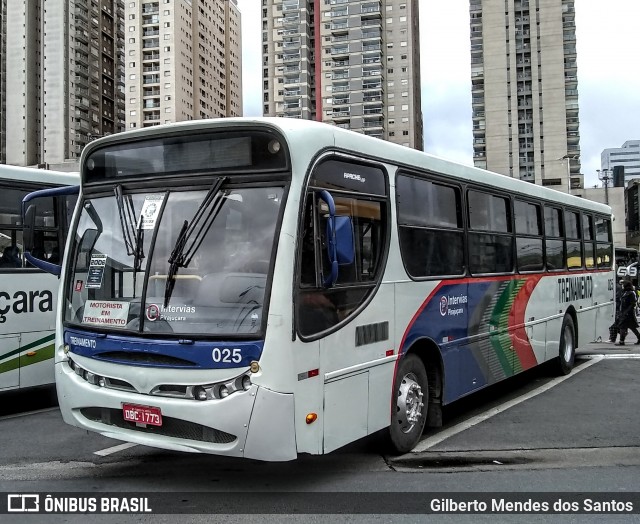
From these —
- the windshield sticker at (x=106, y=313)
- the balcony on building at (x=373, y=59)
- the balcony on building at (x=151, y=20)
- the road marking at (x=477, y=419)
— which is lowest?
the road marking at (x=477, y=419)

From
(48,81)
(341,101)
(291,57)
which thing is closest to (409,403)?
(341,101)

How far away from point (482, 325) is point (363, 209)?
9.69 ft

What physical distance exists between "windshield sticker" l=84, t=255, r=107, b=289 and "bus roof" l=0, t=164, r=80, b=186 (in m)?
3.44

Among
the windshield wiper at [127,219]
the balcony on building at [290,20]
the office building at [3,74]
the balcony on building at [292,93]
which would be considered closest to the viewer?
the windshield wiper at [127,219]

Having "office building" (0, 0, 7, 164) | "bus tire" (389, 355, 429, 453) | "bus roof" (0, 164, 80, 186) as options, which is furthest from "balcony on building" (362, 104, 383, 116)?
"bus tire" (389, 355, 429, 453)

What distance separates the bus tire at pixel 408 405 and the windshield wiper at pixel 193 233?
2.36 meters

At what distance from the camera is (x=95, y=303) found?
18.1 ft

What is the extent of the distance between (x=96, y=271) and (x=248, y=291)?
155cm

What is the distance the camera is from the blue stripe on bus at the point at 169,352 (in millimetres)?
4723

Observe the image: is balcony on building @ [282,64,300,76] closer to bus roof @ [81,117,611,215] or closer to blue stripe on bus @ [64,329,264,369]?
bus roof @ [81,117,611,215]

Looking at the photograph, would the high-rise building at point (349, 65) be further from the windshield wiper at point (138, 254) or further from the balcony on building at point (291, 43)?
the windshield wiper at point (138, 254)

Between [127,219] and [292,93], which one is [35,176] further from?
[292,93]

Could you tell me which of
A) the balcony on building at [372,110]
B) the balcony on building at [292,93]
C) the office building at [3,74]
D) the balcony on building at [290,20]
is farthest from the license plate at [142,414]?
the balcony on building at [290,20]

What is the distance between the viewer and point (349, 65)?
115062mm
